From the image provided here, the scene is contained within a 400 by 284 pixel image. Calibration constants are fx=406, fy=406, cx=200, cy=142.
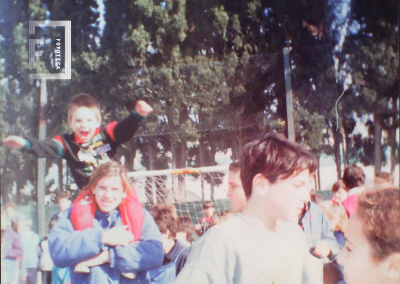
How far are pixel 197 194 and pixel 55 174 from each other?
2.02ft

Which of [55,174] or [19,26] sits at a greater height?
[19,26]

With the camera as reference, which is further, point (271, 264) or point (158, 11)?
point (158, 11)

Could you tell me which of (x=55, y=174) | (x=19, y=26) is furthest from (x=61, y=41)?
(x=55, y=174)

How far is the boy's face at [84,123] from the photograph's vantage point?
5.68 feet

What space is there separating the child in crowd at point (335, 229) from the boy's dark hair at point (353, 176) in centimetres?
10

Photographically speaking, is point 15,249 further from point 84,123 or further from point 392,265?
point 392,265

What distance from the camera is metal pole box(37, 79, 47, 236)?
1.75 meters

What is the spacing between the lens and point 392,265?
1.54 metres

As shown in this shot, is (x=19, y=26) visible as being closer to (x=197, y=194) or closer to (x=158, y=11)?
(x=158, y=11)

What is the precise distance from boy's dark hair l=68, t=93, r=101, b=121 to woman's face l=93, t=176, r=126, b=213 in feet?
0.97

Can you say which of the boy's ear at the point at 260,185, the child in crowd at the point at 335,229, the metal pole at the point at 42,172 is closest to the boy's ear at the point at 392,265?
the child in crowd at the point at 335,229

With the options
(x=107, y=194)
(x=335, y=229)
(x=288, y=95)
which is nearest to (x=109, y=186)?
(x=107, y=194)

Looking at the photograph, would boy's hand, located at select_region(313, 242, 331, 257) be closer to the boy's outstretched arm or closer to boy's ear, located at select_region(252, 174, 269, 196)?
boy's ear, located at select_region(252, 174, 269, 196)

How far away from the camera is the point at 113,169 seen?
1.75 m
